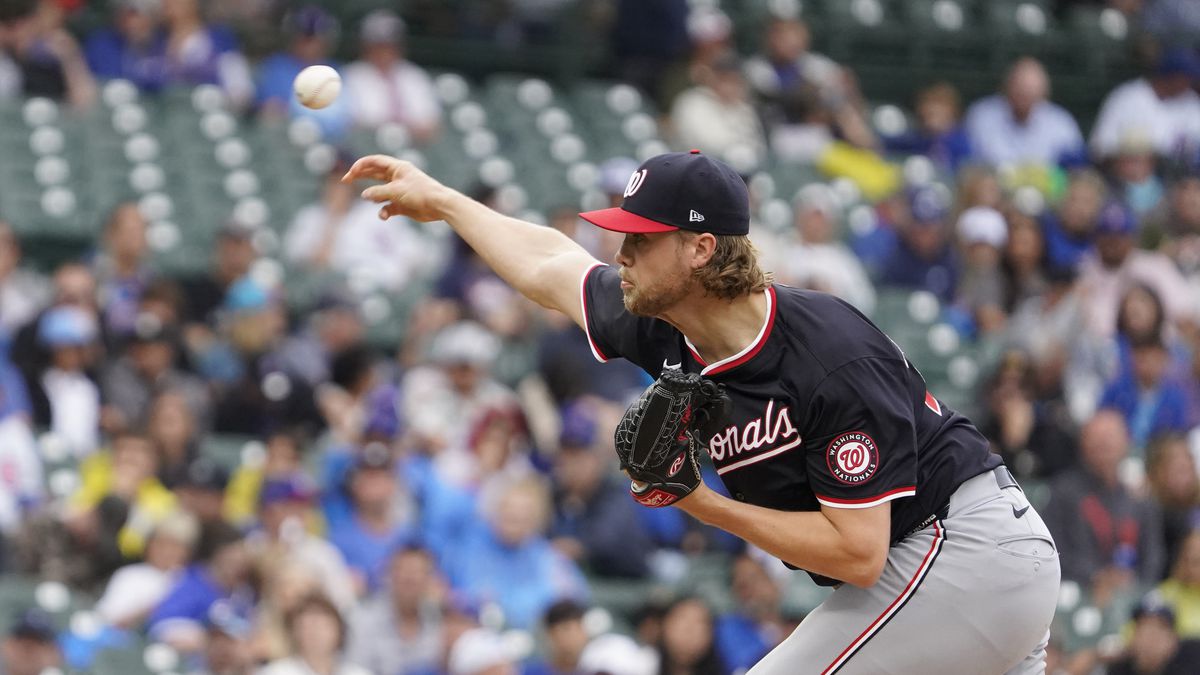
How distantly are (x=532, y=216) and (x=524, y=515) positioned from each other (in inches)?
141

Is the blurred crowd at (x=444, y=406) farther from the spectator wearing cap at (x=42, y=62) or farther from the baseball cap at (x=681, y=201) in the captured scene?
the baseball cap at (x=681, y=201)

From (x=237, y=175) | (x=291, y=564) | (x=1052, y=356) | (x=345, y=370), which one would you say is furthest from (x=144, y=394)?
(x=1052, y=356)

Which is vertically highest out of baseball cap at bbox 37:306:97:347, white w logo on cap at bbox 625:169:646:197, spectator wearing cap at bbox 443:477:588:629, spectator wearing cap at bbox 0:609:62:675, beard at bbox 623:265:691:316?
white w logo on cap at bbox 625:169:646:197

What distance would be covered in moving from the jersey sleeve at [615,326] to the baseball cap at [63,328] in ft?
16.4

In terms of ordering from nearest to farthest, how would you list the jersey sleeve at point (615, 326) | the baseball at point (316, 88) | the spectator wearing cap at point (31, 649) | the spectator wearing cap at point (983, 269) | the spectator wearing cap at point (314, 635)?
1. the jersey sleeve at point (615, 326)
2. the baseball at point (316, 88)
3. the spectator wearing cap at point (31, 649)
4. the spectator wearing cap at point (314, 635)
5. the spectator wearing cap at point (983, 269)

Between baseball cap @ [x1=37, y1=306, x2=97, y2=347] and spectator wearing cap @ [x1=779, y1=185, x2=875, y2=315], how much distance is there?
168 inches

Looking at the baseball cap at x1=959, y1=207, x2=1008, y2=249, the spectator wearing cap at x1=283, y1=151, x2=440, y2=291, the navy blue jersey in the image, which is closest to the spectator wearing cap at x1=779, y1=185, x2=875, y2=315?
the baseball cap at x1=959, y1=207, x2=1008, y2=249

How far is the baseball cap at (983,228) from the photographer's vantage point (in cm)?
1206

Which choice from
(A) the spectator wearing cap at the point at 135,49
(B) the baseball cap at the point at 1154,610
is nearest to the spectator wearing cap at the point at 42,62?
(A) the spectator wearing cap at the point at 135,49

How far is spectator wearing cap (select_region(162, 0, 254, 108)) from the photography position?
12266 millimetres

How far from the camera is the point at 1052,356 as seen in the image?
1089 centimetres

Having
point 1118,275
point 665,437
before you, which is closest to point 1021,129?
point 1118,275

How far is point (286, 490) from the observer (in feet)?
27.3

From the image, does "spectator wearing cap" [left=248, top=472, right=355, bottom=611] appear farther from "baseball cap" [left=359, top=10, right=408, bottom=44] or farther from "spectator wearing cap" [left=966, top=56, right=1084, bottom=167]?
"spectator wearing cap" [left=966, top=56, right=1084, bottom=167]
